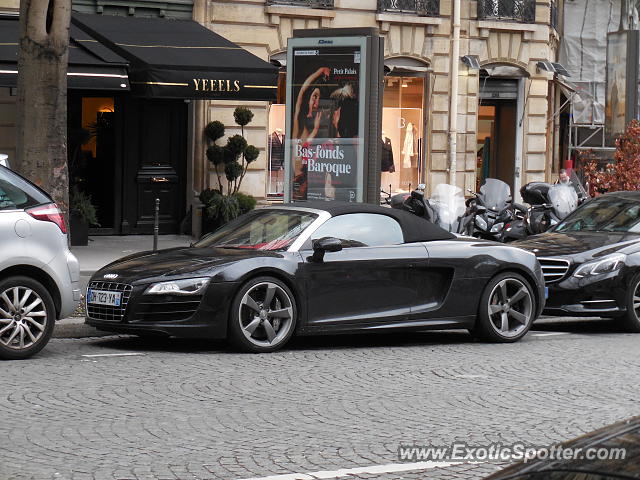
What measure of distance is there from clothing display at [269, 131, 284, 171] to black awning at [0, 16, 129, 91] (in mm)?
5016

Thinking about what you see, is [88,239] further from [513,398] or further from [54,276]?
[513,398]

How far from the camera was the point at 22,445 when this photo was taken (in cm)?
652

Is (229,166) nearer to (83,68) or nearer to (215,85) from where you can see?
(215,85)

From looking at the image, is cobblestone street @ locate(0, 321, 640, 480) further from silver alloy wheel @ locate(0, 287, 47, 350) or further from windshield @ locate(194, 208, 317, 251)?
windshield @ locate(194, 208, 317, 251)

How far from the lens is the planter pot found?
20500mm

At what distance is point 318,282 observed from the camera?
1035 centimetres

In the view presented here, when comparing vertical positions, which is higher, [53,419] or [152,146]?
[152,146]

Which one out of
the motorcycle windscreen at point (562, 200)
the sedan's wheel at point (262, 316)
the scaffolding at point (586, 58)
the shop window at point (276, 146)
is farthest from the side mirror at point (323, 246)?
the scaffolding at point (586, 58)

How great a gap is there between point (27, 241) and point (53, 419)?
2637 millimetres

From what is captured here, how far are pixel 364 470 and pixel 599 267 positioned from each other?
7.05 m

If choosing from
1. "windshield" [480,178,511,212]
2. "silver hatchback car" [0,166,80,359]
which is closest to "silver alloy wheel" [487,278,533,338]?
"silver hatchback car" [0,166,80,359]

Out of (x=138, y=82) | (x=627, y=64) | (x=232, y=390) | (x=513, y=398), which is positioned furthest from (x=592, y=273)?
(x=627, y=64)

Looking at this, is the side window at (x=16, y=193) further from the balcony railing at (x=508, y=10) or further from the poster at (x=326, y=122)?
the balcony railing at (x=508, y=10)

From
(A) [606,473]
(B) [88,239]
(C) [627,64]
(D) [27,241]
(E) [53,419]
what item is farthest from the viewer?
(C) [627,64]
